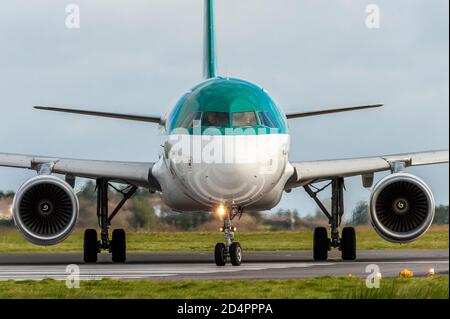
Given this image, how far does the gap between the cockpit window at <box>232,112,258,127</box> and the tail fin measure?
22.8 ft

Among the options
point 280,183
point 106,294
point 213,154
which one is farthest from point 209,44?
point 106,294

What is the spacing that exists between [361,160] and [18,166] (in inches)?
293

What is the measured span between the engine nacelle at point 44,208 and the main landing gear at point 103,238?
2.88 metres

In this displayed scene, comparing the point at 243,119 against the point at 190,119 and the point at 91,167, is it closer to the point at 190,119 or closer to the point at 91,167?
the point at 190,119

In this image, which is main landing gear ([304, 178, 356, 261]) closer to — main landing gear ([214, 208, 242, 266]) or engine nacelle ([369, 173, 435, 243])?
engine nacelle ([369, 173, 435, 243])

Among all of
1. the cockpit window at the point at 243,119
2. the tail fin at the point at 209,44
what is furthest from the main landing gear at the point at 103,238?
the cockpit window at the point at 243,119

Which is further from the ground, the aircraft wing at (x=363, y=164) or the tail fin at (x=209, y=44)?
the tail fin at (x=209, y=44)

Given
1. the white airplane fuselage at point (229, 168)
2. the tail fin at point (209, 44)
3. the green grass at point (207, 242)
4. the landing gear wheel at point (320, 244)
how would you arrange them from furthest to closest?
the green grass at point (207, 242), the tail fin at point (209, 44), the landing gear wheel at point (320, 244), the white airplane fuselage at point (229, 168)

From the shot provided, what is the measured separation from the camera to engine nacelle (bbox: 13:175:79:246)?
2256 cm

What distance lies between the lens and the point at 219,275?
18.1 metres

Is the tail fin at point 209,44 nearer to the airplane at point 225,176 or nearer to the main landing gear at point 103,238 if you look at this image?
the airplane at point 225,176

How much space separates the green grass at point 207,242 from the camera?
106 ft

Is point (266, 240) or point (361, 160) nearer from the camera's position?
point (361, 160)
